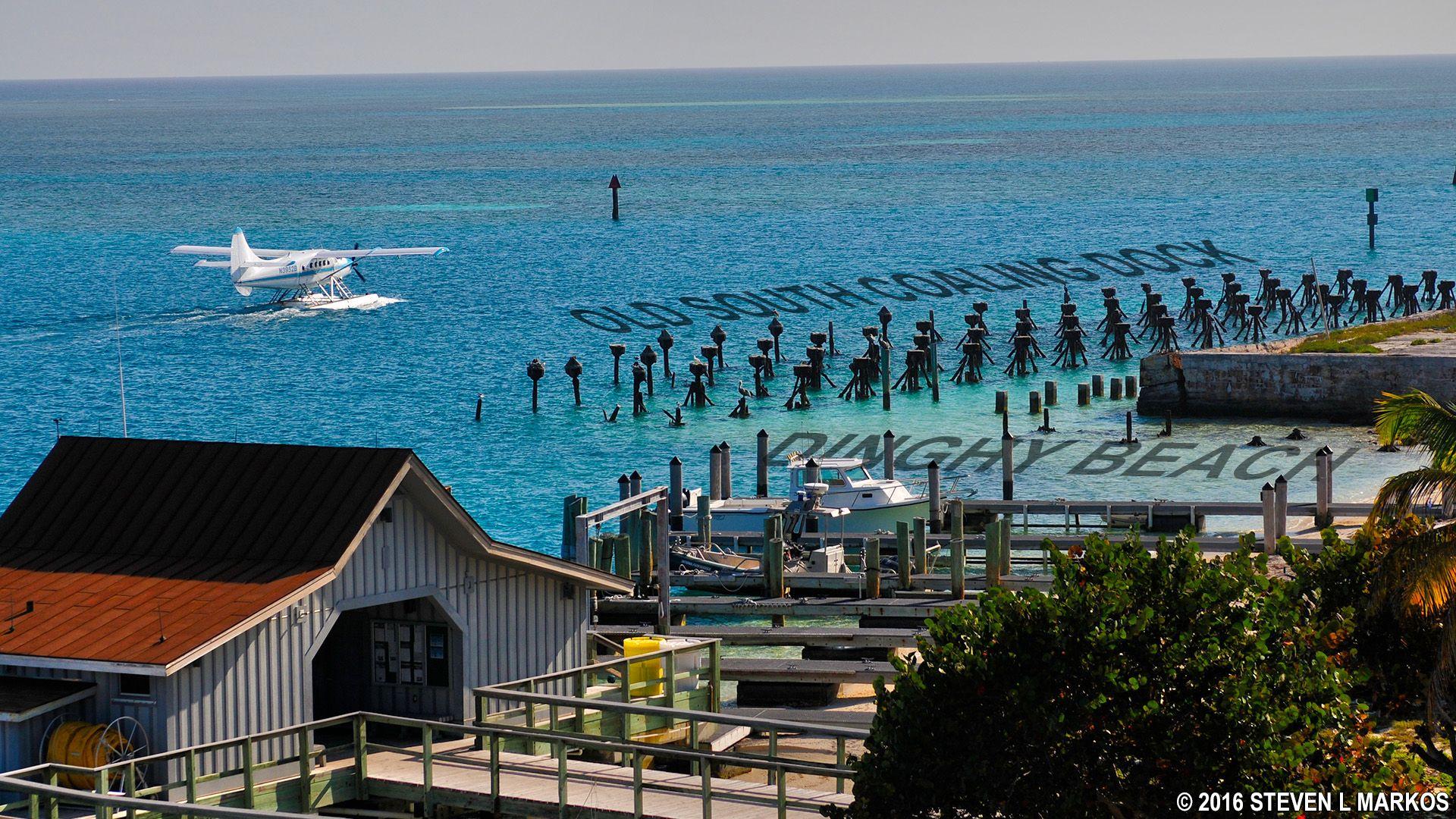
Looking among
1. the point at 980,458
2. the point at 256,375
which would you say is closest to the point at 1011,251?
→ the point at 256,375

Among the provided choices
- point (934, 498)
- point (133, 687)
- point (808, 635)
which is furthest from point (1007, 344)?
point (133, 687)

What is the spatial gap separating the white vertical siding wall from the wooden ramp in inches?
43.8

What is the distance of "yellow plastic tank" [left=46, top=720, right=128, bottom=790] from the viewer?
16672mm

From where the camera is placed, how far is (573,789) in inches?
674

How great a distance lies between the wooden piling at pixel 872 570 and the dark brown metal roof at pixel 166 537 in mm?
13140

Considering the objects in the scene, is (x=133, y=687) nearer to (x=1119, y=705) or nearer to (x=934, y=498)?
(x=1119, y=705)

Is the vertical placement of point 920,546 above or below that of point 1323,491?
below

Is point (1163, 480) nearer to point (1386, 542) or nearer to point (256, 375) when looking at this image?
point (1386, 542)

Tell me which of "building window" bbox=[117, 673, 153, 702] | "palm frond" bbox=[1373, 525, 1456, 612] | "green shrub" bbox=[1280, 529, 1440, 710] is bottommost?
"building window" bbox=[117, 673, 153, 702]

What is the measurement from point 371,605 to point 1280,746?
9004 millimetres

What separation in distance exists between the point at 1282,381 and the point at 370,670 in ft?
124

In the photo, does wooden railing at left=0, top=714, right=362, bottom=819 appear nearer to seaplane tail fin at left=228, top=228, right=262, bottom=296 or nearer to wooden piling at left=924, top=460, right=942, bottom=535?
wooden piling at left=924, top=460, right=942, bottom=535

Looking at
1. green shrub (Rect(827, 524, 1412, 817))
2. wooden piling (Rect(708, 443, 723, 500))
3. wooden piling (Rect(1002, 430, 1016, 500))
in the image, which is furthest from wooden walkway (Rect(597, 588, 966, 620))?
green shrub (Rect(827, 524, 1412, 817))

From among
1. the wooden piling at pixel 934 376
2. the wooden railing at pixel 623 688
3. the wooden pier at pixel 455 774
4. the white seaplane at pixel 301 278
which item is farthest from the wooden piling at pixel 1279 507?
the white seaplane at pixel 301 278
